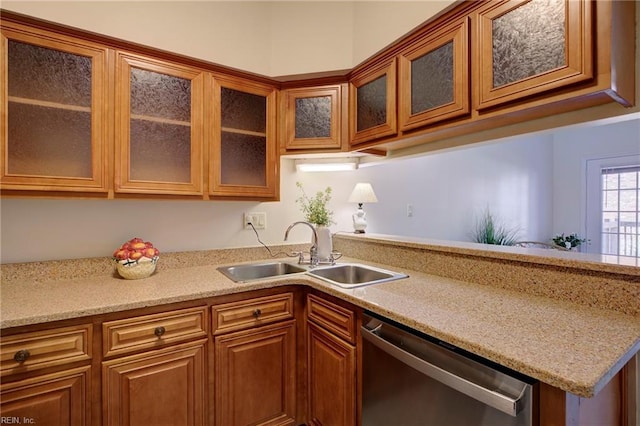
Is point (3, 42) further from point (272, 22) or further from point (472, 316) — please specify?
point (472, 316)

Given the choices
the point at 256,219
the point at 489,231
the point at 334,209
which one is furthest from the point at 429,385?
the point at 489,231

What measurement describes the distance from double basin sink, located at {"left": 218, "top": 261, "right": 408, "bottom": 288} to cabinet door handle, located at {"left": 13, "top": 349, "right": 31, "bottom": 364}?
85cm

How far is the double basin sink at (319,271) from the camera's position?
1.82m

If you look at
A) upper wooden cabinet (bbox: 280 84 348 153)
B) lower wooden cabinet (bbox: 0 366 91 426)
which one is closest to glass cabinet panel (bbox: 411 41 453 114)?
upper wooden cabinet (bbox: 280 84 348 153)

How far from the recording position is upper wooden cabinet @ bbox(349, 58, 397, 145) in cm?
167

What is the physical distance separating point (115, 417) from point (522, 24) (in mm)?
2250

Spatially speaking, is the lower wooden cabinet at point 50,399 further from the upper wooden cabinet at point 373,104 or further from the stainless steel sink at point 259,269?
the upper wooden cabinet at point 373,104

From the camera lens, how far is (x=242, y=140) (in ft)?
6.14

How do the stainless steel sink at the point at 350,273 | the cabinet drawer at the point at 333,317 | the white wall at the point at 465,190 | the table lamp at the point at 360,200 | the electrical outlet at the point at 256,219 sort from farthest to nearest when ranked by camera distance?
the white wall at the point at 465,190 < the table lamp at the point at 360,200 < the electrical outlet at the point at 256,219 < the stainless steel sink at the point at 350,273 < the cabinet drawer at the point at 333,317

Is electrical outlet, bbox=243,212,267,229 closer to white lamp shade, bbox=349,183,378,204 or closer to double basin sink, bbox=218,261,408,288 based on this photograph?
double basin sink, bbox=218,261,408,288

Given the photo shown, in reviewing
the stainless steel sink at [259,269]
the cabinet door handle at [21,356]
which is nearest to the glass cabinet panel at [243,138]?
the stainless steel sink at [259,269]

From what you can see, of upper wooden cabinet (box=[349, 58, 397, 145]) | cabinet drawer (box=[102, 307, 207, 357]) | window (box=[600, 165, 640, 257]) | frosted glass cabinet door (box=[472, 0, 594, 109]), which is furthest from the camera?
window (box=[600, 165, 640, 257])

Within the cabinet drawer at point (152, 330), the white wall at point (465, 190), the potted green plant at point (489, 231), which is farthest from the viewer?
the potted green plant at point (489, 231)

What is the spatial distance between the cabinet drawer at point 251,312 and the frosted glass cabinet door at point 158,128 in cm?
69
